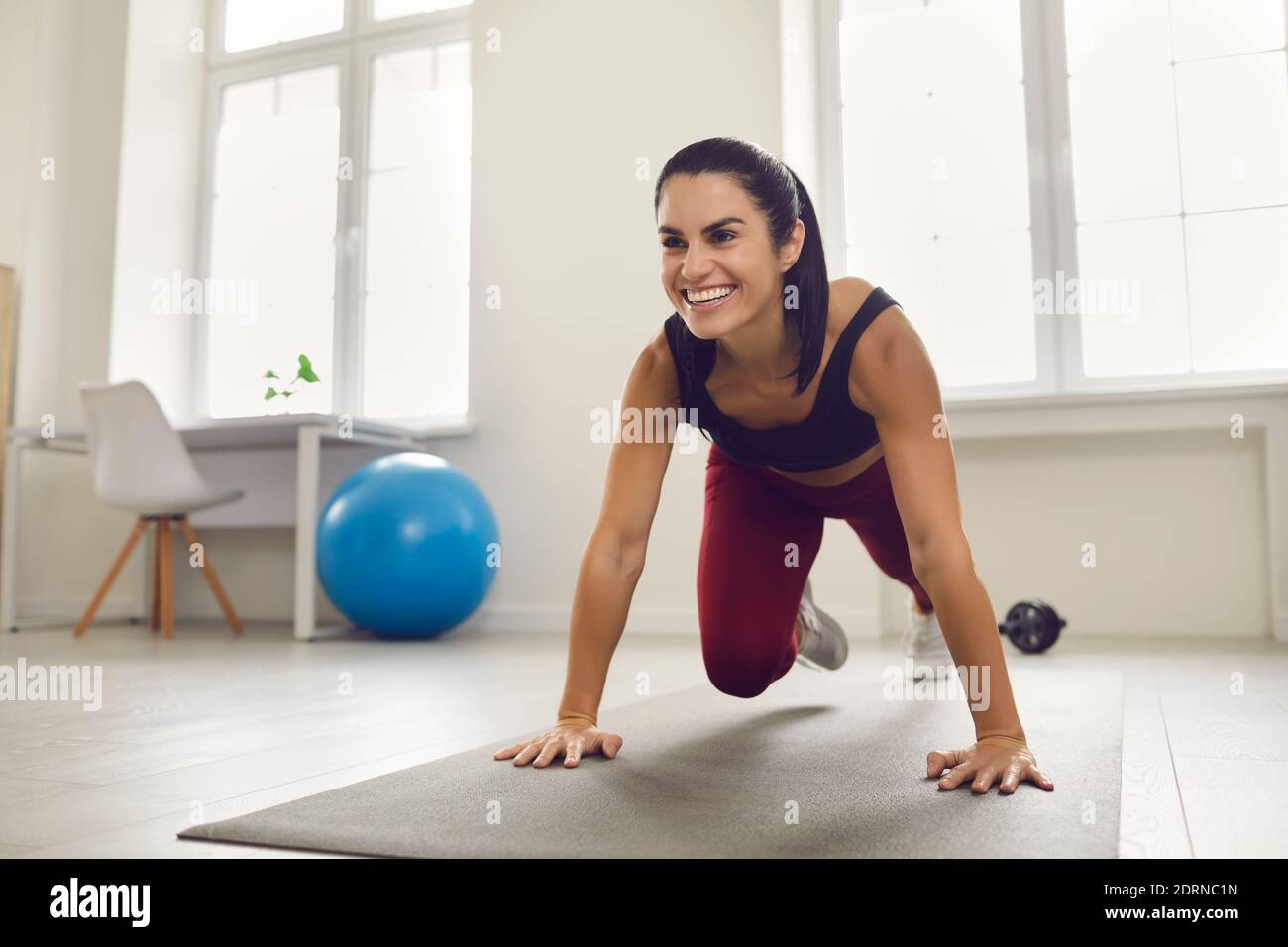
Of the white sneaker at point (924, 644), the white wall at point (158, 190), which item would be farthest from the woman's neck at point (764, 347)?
the white wall at point (158, 190)

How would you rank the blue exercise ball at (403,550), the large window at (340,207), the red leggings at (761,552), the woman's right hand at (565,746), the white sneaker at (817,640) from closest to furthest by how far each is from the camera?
the woman's right hand at (565,746), the red leggings at (761,552), the white sneaker at (817,640), the blue exercise ball at (403,550), the large window at (340,207)

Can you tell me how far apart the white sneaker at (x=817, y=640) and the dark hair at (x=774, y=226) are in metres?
0.70

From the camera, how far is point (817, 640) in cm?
218

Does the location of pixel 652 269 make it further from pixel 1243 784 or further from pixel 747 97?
pixel 1243 784

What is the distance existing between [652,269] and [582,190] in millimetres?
493

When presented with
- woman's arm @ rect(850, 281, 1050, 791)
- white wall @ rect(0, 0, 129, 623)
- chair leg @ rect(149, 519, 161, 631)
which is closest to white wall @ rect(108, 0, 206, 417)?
white wall @ rect(0, 0, 129, 623)

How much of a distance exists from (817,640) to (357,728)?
95cm

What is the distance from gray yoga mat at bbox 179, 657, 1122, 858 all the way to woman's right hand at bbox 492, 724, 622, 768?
0.02 meters

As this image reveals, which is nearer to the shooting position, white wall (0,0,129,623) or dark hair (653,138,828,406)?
dark hair (653,138,828,406)

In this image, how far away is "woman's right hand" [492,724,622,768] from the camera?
144cm

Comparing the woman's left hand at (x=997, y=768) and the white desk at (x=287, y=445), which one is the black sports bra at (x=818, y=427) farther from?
the white desk at (x=287, y=445)

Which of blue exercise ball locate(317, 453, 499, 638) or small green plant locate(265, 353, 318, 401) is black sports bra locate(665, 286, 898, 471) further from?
small green plant locate(265, 353, 318, 401)

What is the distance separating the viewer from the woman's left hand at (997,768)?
4.12 feet
